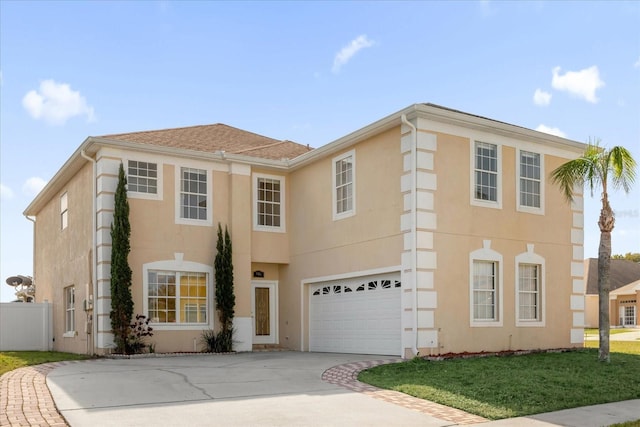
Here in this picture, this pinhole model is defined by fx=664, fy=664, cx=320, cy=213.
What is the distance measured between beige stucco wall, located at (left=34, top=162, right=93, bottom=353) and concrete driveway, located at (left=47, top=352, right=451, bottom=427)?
5.59 meters

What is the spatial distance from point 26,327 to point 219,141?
9.39 metres

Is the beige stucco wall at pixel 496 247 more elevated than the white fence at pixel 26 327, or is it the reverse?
the beige stucco wall at pixel 496 247

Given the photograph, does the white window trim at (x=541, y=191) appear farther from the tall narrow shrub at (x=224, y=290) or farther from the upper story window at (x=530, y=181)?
the tall narrow shrub at (x=224, y=290)

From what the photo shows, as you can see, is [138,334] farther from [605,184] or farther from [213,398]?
[605,184]

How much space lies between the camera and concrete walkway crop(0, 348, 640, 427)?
910 cm

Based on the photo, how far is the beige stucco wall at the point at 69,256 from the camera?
64.1 feet

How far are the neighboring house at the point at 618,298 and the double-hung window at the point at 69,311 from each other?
35.3m

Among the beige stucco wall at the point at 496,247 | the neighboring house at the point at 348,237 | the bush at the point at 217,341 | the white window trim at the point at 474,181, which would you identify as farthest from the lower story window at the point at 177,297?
the white window trim at the point at 474,181

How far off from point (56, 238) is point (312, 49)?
1285 centimetres

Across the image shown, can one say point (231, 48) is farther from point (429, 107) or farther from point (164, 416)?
point (164, 416)

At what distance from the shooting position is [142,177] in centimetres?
1884

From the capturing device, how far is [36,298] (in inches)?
1077

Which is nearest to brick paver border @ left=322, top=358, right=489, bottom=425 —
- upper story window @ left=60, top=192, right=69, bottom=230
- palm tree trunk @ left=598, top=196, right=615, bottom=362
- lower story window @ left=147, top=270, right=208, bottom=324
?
palm tree trunk @ left=598, top=196, right=615, bottom=362

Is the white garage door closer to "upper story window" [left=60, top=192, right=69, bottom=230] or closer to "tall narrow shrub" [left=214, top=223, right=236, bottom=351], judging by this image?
"tall narrow shrub" [left=214, top=223, right=236, bottom=351]
